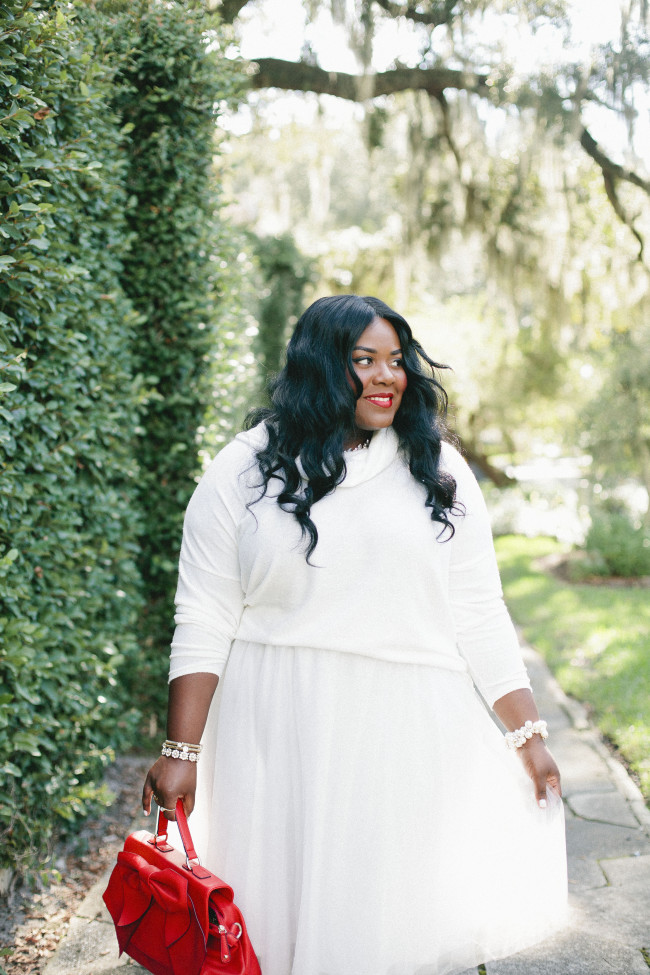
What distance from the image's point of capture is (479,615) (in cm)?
206

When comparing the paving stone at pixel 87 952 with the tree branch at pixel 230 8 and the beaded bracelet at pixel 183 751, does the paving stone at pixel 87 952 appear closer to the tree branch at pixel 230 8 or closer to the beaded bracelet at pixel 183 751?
the beaded bracelet at pixel 183 751

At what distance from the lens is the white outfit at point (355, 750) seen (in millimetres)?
1876

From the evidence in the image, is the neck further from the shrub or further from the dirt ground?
the shrub

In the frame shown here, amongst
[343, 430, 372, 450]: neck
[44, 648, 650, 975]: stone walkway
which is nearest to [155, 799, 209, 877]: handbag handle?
[44, 648, 650, 975]: stone walkway

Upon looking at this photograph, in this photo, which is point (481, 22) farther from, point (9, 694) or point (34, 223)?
point (9, 694)

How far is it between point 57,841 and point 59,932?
63 centimetres

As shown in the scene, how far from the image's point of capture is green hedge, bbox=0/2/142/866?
2.53m

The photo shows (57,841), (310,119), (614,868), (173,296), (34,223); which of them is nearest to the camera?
(34,223)

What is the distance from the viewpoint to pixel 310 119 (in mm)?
9070

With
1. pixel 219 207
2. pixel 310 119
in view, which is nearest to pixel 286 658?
pixel 219 207

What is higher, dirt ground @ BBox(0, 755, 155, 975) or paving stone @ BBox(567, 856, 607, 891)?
paving stone @ BBox(567, 856, 607, 891)

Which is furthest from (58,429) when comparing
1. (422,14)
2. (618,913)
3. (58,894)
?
(422,14)

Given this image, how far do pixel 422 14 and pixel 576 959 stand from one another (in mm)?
7109

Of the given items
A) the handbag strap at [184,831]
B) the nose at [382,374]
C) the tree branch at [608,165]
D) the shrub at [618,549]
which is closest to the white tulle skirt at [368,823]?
the handbag strap at [184,831]
